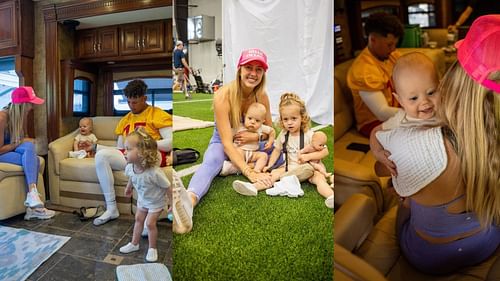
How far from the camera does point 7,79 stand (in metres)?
1.60

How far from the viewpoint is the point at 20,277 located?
1513 millimetres

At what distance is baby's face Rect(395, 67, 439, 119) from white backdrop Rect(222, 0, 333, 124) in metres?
0.23

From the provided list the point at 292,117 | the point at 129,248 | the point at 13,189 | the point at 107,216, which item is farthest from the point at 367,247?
the point at 13,189

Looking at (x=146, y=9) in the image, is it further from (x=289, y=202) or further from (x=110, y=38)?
(x=289, y=202)

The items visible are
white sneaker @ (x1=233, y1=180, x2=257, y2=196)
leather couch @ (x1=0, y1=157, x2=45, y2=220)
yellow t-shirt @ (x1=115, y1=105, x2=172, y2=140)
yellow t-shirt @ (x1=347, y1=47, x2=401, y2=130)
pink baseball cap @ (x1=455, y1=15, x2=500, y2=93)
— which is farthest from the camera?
leather couch @ (x1=0, y1=157, x2=45, y2=220)

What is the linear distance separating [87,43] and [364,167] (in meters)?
1.31

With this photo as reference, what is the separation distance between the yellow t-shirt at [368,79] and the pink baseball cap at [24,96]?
55.4 inches

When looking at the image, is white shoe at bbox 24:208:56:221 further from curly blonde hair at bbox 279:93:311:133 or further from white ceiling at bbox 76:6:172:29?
curly blonde hair at bbox 279:93:311:133

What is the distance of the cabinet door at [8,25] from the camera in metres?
1.54

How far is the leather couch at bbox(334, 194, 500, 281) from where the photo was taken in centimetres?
112

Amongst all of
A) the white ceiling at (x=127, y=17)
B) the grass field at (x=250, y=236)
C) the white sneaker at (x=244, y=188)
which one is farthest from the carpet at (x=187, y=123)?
the white ceiling at (x=127, y=17)

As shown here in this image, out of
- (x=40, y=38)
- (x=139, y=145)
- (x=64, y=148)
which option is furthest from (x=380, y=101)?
(x=40, y=38)

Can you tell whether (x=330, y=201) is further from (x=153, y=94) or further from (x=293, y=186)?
(x=153, y=94)

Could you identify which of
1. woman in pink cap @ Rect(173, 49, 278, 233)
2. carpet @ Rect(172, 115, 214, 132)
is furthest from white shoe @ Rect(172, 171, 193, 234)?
carpet @ Rect(172, 115, 214, 132)
